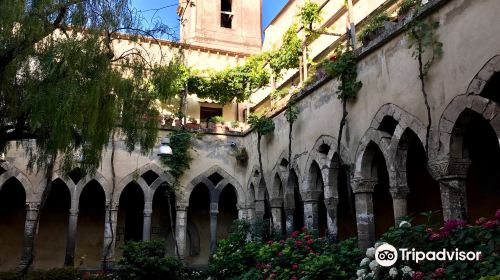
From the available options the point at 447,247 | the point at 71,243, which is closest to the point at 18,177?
the point at 71,243

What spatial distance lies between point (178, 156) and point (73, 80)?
7220 mm

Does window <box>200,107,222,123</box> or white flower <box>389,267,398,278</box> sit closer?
white flower <box>389,267,398,278</box>

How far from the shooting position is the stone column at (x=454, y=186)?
17.5ft

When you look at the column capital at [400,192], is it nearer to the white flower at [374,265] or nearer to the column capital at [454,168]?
the column capital at [454,168]

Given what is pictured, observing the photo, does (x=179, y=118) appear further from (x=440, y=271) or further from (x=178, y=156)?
(x=440, y=271)

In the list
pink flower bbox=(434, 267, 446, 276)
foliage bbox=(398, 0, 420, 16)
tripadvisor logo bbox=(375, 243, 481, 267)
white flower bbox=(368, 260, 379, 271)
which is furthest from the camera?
foliage bbox=(398, 0, 420, 16)

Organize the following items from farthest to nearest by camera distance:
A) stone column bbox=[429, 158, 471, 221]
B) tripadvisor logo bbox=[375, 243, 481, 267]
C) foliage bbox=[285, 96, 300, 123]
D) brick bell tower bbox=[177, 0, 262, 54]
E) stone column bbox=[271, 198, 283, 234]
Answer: brick bell tower bbox=[177, 0, 262, 54] → stone column bbox=[271, 198, 283, 234] → foliage bbox=[285, 96, 300, 123] → stone column bbox=[429, 158, 471, 221] → tripadvisor logo bbox=[375, 243, 481, 267]

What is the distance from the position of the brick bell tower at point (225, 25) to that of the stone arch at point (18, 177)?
30.6 feet

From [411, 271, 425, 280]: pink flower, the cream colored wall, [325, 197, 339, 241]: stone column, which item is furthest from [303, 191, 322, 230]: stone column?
[411, 271, 425, 280]: pink flower

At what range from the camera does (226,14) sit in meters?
20.1

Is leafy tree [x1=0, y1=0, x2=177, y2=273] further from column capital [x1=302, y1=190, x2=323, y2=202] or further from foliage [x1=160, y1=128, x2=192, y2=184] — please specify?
foliage [x1=160, y1=128, x2=192, y2=184]

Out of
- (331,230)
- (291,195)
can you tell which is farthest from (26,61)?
(291,195)

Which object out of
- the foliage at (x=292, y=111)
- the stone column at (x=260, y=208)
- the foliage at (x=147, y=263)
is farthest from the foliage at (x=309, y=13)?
the foliage at (x=147, y=263)

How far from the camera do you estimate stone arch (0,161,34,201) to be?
1090 cm
